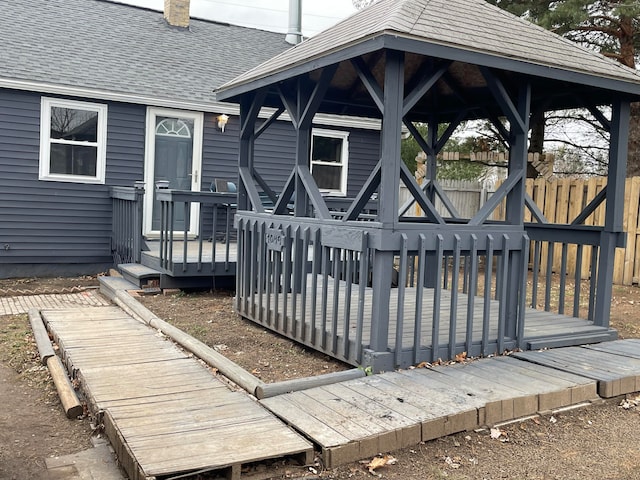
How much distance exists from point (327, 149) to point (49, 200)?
5394 millimetres

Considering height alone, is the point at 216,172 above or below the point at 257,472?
above

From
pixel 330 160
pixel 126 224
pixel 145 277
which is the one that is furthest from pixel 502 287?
pixel 330 160

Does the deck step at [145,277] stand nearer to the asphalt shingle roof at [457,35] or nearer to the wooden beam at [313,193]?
the asphalt shingle roof at [457,35]

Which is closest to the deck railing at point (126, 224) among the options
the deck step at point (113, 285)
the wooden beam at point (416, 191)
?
the deck step at point (113, 285)

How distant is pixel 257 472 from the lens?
319cm

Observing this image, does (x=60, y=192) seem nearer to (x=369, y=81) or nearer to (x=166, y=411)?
(x=369, y=81)

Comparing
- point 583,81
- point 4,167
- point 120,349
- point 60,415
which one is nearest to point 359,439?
point 60,415

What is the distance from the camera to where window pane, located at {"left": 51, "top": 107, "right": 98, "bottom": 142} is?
1041cm

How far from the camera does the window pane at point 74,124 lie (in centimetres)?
1041

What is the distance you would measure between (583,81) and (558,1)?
9170mm

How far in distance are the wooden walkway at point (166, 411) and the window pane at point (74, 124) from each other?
557 cm

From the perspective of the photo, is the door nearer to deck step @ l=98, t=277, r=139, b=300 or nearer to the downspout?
deck step @ l=98, t=277, r=139, b=300

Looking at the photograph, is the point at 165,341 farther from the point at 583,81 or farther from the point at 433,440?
the point at 583,81

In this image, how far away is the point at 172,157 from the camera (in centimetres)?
1152
